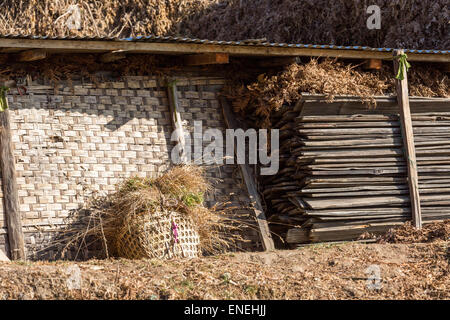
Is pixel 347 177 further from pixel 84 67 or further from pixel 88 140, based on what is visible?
pixel 84 67

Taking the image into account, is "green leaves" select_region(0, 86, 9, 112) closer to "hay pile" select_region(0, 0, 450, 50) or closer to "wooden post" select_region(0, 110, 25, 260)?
"wooden post" select_region(0, 110, 25, 260)

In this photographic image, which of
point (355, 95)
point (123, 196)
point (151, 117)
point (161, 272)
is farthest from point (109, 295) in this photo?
point (355, 95)

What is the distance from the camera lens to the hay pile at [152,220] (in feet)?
30.0

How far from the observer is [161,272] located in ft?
26.9

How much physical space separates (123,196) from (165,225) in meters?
0.70

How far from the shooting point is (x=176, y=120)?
10.5 m

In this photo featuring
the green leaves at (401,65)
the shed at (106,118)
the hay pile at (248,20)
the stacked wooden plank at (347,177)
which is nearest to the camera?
the shed at (106,118)

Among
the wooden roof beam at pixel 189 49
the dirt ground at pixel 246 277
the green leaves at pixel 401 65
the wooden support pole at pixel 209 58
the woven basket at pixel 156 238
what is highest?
the wooden roof beam at pixel 189 49

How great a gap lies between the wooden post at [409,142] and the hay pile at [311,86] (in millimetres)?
258

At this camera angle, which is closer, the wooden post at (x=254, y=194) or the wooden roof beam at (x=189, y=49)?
the wooden roof beam at (x=189, y=49)

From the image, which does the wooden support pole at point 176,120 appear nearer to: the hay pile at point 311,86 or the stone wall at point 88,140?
the stone wall at point 88,140

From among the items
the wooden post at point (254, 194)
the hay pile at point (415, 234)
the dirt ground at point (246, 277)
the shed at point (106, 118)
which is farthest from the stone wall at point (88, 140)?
the hay pile at point (415, 234)

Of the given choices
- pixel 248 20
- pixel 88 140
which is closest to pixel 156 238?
pixel 88 140

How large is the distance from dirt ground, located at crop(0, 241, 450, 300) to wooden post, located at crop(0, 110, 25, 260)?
69cm
